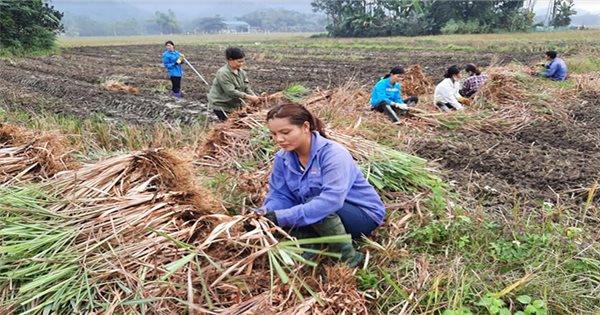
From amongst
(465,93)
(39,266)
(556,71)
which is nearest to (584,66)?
(556,71)

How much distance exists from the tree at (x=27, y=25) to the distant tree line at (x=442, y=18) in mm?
25806

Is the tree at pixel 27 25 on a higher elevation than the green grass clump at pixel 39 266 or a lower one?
higher

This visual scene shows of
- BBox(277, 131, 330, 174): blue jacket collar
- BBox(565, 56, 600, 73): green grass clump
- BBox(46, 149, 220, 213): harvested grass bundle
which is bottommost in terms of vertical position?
BBox(46, 149, 220, 213): harvested grass bundle

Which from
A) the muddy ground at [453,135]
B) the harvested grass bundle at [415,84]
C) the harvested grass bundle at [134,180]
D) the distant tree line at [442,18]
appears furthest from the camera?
the distant tree line at [442,18]

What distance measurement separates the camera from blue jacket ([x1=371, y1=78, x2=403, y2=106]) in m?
5.77

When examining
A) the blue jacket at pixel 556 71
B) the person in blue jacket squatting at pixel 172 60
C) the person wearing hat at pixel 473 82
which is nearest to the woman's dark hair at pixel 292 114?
the person wearing hat at pixel 473 82

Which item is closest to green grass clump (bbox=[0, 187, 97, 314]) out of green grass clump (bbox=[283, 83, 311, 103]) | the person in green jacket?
the person in green jacket

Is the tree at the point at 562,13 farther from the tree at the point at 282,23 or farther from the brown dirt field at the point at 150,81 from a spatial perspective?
the tree at the point at 282,23

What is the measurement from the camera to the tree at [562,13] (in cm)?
4209

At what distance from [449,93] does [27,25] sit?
21180mm

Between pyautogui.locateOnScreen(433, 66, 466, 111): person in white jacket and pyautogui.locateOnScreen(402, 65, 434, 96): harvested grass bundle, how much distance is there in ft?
5.53

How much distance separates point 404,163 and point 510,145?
7.03ft

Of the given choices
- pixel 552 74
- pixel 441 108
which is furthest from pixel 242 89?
pixel 552 74

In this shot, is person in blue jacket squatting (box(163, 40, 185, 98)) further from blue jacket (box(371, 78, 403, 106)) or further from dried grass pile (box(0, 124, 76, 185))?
dried grass pile (box(0, 124, 76, 185))
